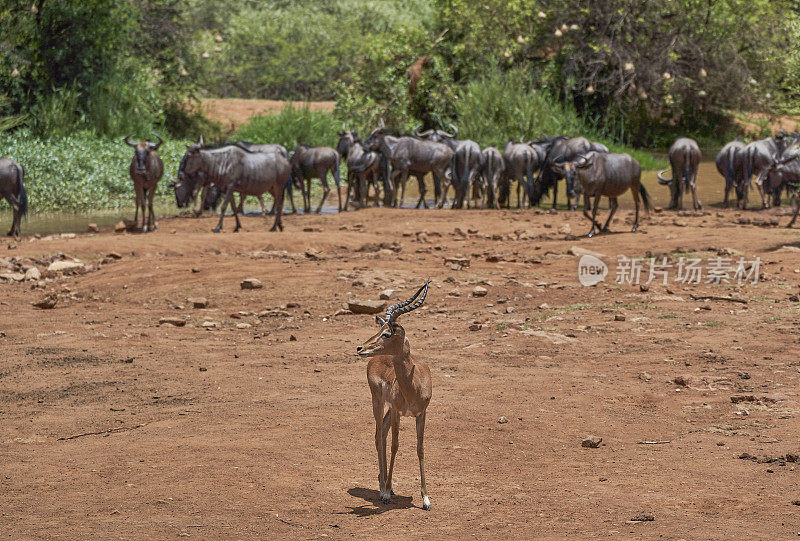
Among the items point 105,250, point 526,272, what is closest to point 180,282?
point 105,250

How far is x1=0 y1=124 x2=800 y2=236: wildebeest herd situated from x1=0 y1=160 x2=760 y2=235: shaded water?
0.73m

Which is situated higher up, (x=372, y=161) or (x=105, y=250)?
(x=372, y=161)

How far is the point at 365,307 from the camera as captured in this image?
38.0 feet

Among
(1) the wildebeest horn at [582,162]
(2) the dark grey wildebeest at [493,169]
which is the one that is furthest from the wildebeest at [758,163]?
(1) the wildebeest horn at [582,162]

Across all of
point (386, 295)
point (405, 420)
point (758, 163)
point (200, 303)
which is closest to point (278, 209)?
point (200, 303)

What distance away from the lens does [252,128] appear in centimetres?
3147

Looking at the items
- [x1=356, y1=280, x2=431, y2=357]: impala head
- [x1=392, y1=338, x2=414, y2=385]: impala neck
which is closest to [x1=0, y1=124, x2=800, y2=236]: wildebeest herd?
[x1=392, y1=338, x2=414, y2=385]: impala neck

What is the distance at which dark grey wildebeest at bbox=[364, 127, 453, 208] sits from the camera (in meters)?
23.8

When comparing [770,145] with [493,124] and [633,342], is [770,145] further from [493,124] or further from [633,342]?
[633,342]

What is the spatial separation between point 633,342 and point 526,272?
4439 millimetres

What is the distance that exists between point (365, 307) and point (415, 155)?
503 inches

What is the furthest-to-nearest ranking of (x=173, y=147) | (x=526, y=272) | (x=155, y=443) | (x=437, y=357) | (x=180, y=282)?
(x=173, y=147) < (x=526, y=272) < (x=180, y=282) < (x=437, y=357) < (x=155, y=443)

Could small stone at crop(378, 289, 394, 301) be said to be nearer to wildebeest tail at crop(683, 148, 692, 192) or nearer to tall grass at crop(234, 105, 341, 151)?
wildebeest tail at crop(683, 148, 692, 192)

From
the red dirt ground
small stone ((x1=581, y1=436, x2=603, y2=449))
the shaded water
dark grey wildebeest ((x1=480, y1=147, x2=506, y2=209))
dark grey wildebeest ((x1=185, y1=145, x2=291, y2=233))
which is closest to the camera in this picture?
small stone ((x1=581, y1=436, x2=603, y2=449))
